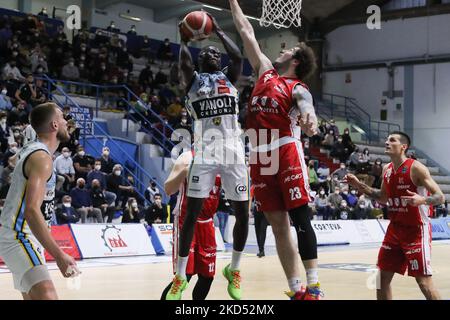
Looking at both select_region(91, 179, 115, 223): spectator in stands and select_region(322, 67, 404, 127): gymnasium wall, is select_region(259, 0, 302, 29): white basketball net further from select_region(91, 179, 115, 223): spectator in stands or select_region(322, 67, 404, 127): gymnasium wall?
select_region(322, 67, 404, 127): gymnasium wall

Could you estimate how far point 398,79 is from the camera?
2934 centimetres

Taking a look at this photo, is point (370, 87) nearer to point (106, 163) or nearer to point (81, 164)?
point (106, 163)

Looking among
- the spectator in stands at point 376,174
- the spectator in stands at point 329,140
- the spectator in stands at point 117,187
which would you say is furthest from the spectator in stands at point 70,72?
the spectator in stands at point 376,174

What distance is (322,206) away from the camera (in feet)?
61.3

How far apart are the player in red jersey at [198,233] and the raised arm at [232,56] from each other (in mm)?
847

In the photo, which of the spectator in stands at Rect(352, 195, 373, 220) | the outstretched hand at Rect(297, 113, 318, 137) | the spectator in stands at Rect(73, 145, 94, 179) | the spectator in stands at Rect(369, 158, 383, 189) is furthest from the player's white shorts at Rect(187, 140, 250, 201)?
the spectator in stands at Rect(369, 158, 383, 189)

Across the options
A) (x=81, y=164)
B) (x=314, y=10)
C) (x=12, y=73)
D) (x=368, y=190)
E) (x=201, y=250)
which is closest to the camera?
(x=201, y=250)

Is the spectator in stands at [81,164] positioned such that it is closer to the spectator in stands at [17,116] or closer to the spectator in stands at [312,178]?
the spectator in stands at [17,116]

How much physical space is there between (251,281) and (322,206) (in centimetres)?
1014

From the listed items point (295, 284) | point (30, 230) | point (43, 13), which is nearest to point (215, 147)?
point (295, 284)

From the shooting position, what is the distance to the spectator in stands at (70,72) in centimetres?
1958

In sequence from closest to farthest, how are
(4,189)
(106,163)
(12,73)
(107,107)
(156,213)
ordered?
(4,189), (156,213), (106,163), (12,73), (107,107)

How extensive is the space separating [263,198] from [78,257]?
24.6ft
